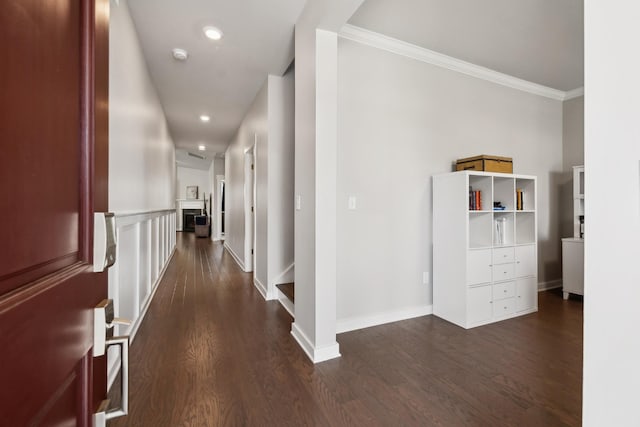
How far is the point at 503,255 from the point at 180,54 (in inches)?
145

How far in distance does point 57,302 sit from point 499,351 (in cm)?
260

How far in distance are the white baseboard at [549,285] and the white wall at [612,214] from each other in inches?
157

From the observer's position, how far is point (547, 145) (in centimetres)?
381

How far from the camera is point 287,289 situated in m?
3.01

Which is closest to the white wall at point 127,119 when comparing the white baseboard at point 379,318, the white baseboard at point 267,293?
the white baseboard at point 267,293

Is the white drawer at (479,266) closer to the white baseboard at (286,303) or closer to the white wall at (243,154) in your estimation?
the white baseboard at (286,303)

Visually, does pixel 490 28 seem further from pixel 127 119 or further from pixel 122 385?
pixel 122 385

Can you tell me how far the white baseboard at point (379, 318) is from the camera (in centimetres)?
251

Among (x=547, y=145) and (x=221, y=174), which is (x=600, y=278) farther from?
(x=221, y=174)

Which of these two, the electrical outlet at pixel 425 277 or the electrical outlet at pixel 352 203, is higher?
the electrical outlet at pixel 352 203

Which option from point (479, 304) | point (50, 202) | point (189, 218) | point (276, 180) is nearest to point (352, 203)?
point (276, 180)

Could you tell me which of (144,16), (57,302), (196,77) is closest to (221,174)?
(196,77)

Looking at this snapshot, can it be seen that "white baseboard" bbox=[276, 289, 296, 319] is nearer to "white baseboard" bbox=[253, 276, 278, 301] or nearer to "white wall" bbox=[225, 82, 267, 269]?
"white baseboard" bbox=[253, 276, 278, 301]

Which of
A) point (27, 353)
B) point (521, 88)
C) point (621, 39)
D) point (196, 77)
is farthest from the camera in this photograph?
point (521, 88)
